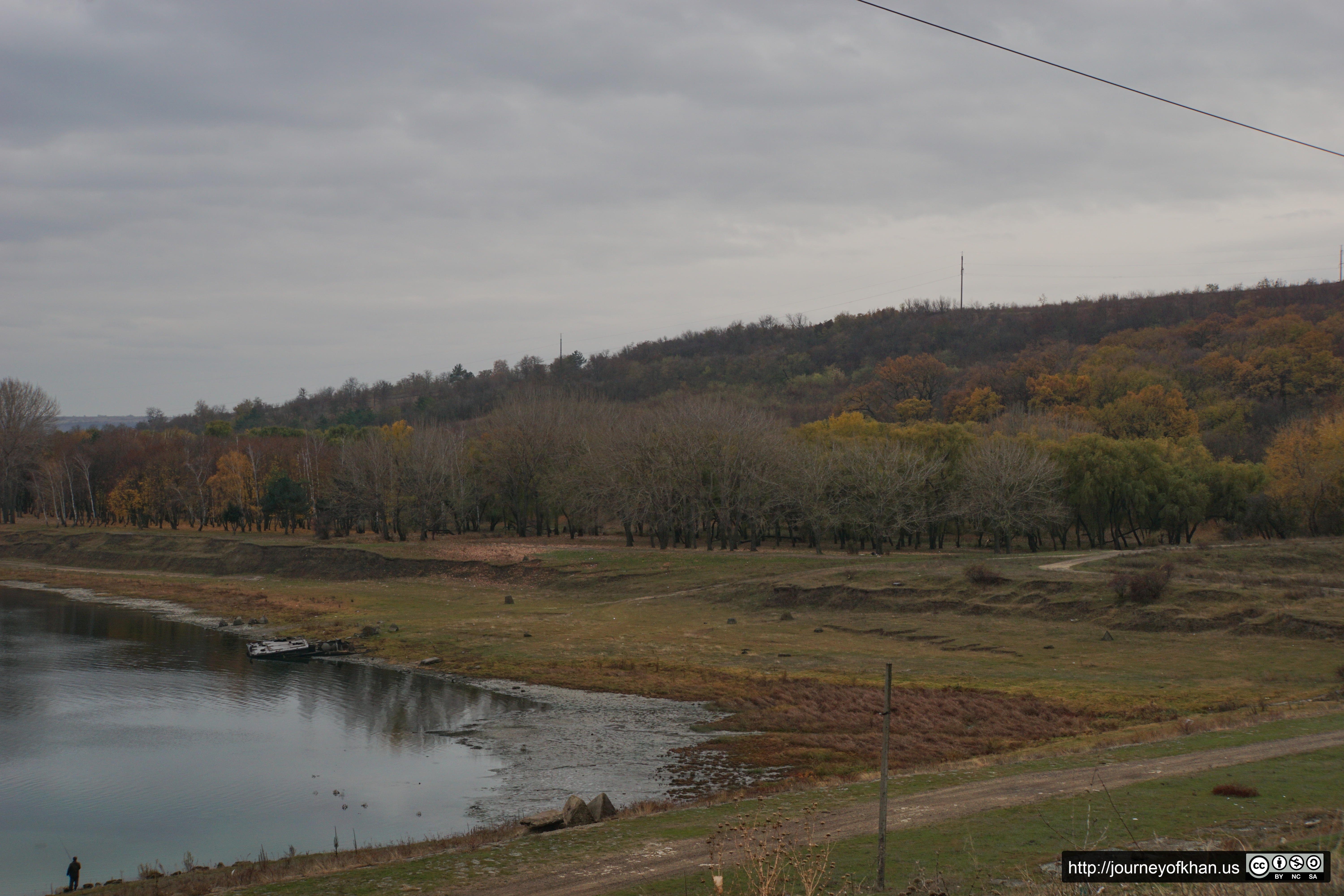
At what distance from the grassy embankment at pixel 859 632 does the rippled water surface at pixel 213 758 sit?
20.0ft

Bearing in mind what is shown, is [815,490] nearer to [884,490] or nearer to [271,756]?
[884,490]

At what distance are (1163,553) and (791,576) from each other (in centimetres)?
2343

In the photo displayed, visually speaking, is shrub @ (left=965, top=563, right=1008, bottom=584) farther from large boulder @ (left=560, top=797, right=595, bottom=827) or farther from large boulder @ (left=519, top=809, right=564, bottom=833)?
large boulder @ (left=519, top=809, right=564, bottom=833)

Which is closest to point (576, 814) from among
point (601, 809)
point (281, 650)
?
point (601, 809)

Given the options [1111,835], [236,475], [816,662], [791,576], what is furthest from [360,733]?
[236,475]

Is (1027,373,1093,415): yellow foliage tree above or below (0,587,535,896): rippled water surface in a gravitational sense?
above

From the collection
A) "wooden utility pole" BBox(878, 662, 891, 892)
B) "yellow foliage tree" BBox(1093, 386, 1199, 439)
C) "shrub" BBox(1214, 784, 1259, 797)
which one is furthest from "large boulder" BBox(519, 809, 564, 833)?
"yellow foliage tree" BBox(1093, 386, 1199, 439)

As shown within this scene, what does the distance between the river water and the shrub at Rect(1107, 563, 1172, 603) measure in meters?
25.0

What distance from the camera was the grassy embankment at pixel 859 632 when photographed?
1259 inches

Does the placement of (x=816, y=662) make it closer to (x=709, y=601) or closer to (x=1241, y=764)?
(x=709, y=601)

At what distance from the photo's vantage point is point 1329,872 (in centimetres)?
907

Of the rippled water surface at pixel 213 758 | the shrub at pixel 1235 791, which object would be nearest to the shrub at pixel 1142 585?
the rippled water surface at pixel 213 758

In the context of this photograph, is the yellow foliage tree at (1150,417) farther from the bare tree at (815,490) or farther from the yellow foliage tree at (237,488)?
the yellow foliage tree at (237,488)

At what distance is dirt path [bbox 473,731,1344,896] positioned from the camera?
15680 mm
